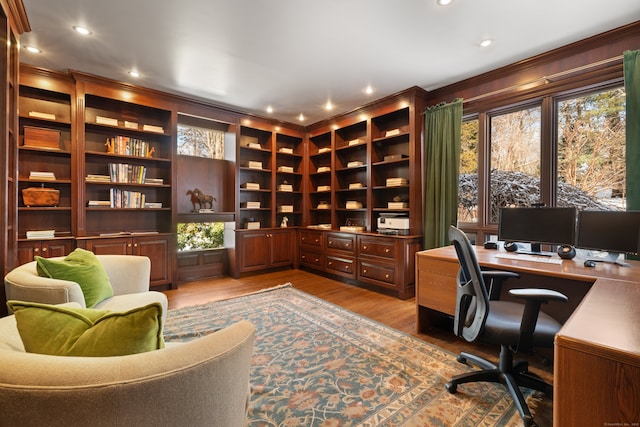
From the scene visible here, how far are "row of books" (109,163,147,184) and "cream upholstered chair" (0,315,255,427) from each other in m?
3.53

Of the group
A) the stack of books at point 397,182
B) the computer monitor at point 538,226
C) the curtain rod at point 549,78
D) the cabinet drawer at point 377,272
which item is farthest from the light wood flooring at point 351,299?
the curtain rod at point 549,78

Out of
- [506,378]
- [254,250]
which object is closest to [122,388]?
Result: [506,378]

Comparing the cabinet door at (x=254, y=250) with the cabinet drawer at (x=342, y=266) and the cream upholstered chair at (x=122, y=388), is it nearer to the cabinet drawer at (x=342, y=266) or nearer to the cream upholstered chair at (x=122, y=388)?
the cabinet drawer at (x=342, y=266)

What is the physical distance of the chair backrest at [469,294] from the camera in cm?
156

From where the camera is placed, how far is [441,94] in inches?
143

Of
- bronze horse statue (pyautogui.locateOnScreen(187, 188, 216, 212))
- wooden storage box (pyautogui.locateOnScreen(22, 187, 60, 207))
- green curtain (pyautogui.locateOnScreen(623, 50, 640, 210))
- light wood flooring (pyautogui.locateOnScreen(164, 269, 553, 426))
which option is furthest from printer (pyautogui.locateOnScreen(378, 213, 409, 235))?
wooden storage box (pyautogui.locateOnScreen(22, 187, 60, 207))

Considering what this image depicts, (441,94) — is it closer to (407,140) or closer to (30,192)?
(407,140)

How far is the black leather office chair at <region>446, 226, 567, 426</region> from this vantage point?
1460 millimetres

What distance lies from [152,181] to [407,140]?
3.63 m

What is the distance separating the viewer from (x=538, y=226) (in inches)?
95.1

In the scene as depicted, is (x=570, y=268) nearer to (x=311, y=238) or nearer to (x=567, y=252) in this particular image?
(x=567, y=252)

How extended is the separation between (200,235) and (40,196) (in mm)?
1941

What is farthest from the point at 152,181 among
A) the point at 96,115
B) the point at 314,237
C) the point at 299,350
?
the point at 299,350

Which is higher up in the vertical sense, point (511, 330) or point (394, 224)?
point (394, 224)
